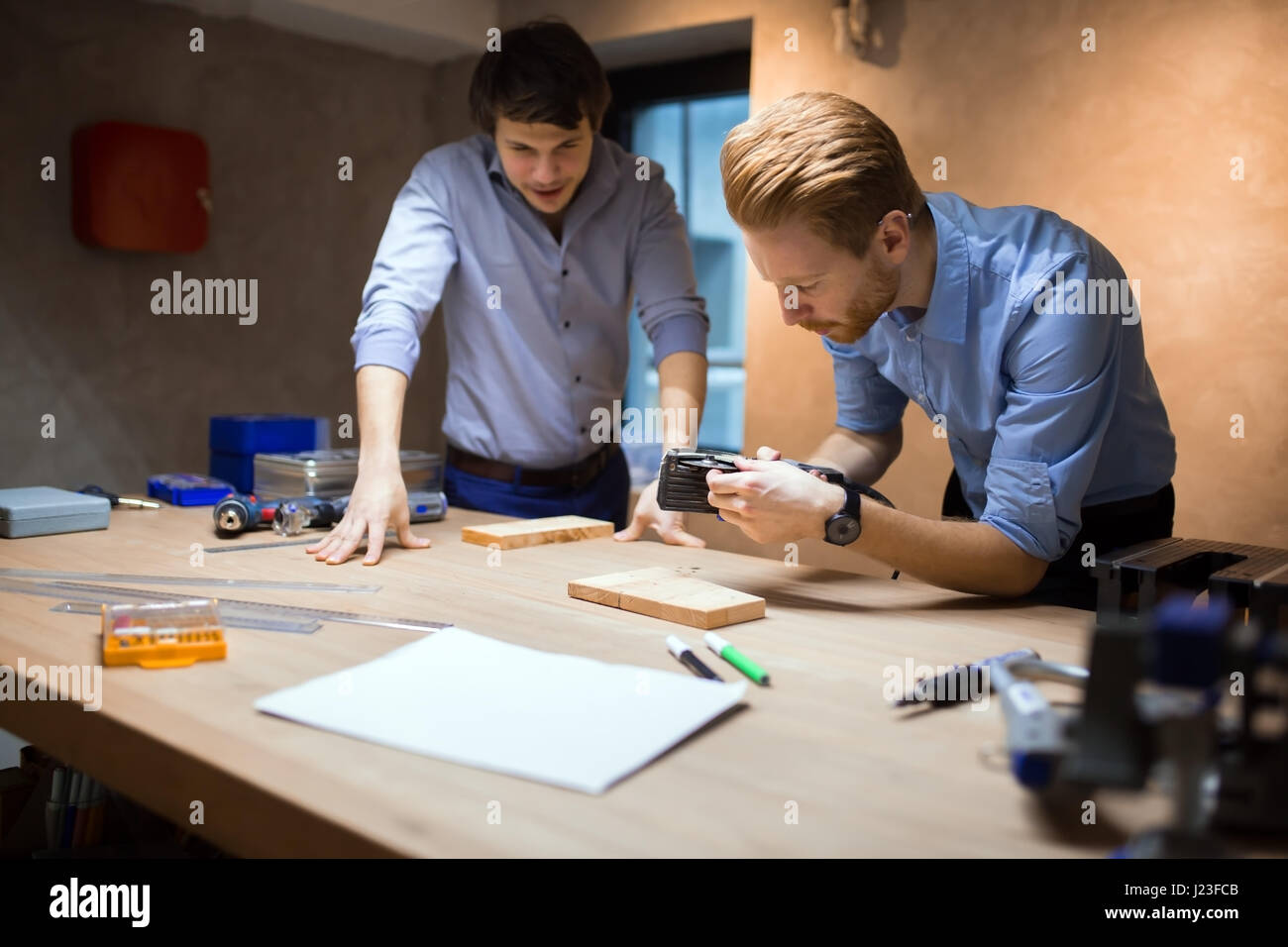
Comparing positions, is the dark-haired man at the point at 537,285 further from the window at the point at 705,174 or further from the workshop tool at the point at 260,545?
the window at the point at 705,174

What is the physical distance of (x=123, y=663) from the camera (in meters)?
1.06

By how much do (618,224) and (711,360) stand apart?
5.66 ft

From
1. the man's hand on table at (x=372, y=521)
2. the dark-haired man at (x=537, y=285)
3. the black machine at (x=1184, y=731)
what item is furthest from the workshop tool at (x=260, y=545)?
the black machine at (x=1184, y=731)

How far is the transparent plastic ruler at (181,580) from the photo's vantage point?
1.43 metres

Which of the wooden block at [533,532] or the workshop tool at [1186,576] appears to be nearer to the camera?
the workshop tool at [1186,576]

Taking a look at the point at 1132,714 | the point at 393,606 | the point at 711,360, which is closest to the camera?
the point at 1132,714

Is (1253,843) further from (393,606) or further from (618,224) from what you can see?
(618,224)

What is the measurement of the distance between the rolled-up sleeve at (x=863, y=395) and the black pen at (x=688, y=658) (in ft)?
2.61

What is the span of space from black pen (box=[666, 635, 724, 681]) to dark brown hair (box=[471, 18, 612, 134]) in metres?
1.19

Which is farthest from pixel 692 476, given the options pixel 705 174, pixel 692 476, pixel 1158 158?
pixel 705 174

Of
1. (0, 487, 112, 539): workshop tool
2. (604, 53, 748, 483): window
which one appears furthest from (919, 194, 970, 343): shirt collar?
(604, 53, 748, 483): window

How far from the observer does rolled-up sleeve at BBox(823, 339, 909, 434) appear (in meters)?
1.79
